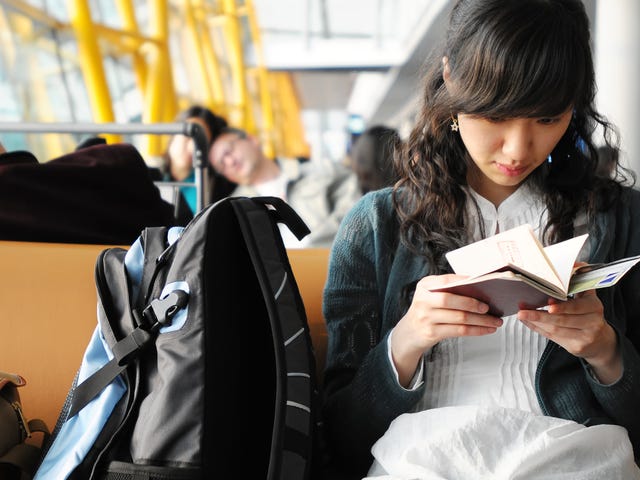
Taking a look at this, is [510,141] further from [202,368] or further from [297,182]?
[297,182]

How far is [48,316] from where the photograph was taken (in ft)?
5.56

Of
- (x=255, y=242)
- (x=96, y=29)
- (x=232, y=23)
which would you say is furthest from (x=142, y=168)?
(x=232, y=23)

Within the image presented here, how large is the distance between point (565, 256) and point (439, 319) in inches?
8.0

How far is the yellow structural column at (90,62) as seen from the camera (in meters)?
5.57

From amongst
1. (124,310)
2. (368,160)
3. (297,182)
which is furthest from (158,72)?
(124,310)

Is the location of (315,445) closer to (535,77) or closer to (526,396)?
(526,396)

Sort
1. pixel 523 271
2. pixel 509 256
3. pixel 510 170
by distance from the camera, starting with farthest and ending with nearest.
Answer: pixel 510 170
pixel 509 256
pixel 523 271

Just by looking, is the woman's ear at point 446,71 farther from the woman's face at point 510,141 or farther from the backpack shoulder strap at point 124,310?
the backpack shoulder strap at point 124,310

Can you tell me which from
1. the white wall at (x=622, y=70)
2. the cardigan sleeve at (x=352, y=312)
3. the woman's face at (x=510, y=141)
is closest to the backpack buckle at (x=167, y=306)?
the cardigan sleeve at (x=352, y=312)

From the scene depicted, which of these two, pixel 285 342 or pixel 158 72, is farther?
pixel 158 72

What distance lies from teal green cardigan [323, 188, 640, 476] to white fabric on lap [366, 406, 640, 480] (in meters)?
0.11

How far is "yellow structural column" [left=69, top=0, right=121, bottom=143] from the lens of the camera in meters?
5.57

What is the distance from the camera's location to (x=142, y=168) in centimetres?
201

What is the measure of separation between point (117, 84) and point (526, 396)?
7584mm
